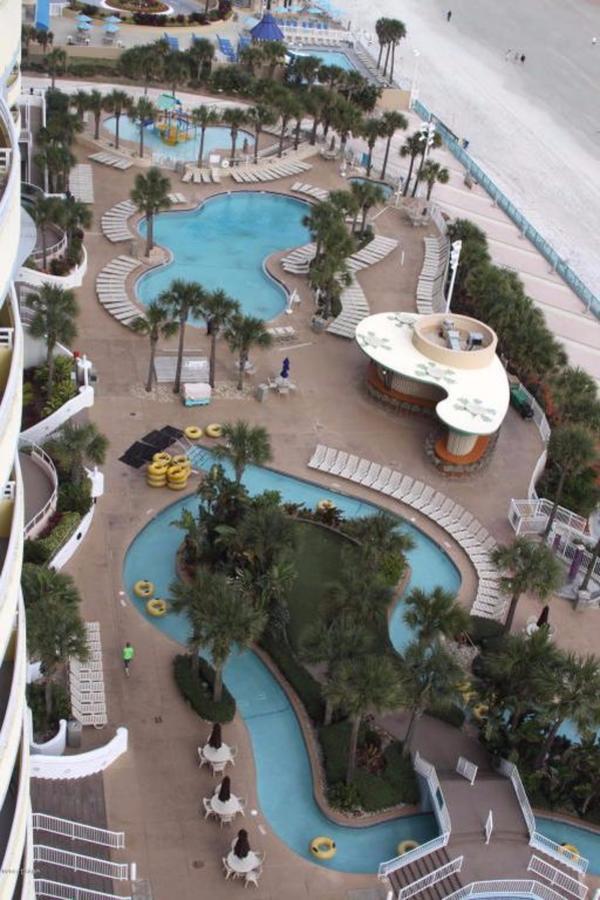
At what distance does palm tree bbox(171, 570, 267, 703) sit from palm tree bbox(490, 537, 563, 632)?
870cm

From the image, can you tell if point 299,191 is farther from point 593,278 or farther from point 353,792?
point 353,792

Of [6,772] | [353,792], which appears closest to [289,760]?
[353,792]

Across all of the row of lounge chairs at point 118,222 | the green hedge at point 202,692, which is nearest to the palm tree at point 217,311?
the row of lounge chairs at point 118,222

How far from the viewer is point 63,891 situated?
2708 cm

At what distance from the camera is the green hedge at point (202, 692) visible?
32875 mm

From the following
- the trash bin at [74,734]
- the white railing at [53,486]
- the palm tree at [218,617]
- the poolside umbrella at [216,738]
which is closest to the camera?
the palm tree at [218,617]

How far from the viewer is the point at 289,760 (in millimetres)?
32625

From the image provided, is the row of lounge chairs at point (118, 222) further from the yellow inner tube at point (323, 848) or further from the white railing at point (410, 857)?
the white railing at point (410, 857)

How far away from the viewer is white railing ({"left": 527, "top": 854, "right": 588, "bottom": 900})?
2923cm

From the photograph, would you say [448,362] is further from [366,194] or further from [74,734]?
[74,734]

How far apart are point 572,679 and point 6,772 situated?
1719 centimetres

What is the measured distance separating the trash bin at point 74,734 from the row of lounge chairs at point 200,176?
47046 millimetres

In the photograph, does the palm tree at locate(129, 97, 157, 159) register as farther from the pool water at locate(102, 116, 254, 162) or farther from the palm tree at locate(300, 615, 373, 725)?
the palm tree at locate(300, 615, 373, 725)

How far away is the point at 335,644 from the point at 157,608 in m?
8.52
